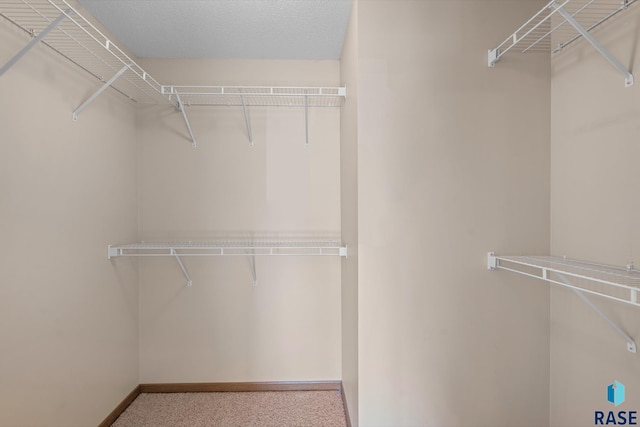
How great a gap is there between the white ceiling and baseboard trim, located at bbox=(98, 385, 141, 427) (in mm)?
2313

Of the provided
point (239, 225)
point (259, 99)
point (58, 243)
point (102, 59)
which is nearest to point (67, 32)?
point (102, 59)

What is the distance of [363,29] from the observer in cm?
167

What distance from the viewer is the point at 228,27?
2.08m

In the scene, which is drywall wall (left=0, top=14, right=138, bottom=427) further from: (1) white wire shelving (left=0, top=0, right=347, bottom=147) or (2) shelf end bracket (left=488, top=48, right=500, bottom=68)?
(2) shelf end bracket (left=488, top=48, right=500, bottom=68)

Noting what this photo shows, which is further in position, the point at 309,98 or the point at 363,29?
the point at 309,98

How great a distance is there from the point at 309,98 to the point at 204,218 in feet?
3.72

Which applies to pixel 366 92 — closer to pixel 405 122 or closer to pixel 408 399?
pixel 405 122


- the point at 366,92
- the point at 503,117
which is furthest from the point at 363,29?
the point at 503,117

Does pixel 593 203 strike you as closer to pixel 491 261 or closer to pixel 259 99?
pixel 491 261

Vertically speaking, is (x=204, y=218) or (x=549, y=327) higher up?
(x=204, y=218)

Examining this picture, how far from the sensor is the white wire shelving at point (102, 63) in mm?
1377

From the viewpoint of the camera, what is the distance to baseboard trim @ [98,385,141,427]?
2.08 m

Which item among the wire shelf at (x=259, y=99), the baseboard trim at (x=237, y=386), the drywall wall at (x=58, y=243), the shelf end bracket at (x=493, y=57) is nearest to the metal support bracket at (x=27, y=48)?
the drywall wall at (x=58, y=243)

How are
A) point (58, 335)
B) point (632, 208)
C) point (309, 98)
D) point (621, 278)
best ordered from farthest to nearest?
1. point (309, 98)
2. point (58, 335)
3. point (632, 208)
4. point (621, 278)
